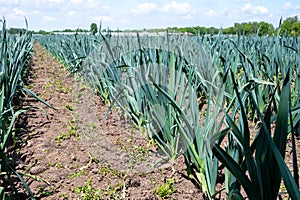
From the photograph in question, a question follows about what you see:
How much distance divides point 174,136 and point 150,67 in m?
0.61

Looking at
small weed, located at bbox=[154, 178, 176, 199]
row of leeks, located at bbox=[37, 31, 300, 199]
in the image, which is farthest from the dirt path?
row of leeks, located at bbox=[37, 31, 300, 199]

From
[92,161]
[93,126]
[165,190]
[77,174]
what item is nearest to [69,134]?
[93,126]

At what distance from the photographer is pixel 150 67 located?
7.41ft

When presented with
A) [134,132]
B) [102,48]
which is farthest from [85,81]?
[134,132]

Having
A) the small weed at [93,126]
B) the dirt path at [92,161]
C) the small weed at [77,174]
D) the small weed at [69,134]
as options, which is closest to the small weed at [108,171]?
the dirt path at [92,161]

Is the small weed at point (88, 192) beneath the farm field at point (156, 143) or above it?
beneath

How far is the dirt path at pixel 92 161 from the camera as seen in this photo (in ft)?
5.64

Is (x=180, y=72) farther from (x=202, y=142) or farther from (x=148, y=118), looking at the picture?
(x=202, y=142)

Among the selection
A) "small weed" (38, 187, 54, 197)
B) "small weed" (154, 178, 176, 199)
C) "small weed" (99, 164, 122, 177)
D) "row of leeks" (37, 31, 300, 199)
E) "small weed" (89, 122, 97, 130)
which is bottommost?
"small weed" (38, 187, 54, 197)

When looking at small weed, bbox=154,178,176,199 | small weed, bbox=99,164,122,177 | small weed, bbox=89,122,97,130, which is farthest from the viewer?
small weed, bbox=89,122,97,130

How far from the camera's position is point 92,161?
2.13 m

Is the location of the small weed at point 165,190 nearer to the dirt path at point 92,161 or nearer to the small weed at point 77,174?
the dirt path at point 92,161

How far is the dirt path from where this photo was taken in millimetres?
1719

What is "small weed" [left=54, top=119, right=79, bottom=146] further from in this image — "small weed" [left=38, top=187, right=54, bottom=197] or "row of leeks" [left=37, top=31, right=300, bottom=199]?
"small weed" [left=38, top=187, right=54, bottom=197]
